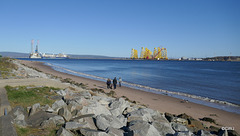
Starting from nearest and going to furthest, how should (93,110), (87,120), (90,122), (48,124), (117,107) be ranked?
1. (48,124)
2. (90,122)
3. (87,120)
4. (93,110)
5. (117,107)

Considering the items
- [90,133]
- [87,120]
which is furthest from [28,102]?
[90,133]

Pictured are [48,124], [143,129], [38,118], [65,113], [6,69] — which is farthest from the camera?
[6,69]

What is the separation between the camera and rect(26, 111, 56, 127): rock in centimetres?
622

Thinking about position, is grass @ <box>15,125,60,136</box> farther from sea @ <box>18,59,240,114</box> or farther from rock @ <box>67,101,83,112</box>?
sea @ <box>18,59,240,114</box>

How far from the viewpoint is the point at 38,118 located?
662 cm

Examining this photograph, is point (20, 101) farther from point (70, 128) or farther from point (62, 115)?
point (70, 128)

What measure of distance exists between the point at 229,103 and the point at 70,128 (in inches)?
596

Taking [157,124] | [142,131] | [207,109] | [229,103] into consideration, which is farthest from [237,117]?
[142,131]

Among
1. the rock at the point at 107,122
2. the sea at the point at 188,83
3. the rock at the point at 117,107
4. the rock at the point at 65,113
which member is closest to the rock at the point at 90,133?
the rock at the point at 107,122

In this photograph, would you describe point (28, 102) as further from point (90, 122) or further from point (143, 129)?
point (143, 129)

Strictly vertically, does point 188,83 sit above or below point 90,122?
below

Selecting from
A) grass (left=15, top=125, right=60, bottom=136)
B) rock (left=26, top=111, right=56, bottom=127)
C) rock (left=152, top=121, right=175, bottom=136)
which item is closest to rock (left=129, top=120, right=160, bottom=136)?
rock (left=152, top=121, right=175, bottom=136)

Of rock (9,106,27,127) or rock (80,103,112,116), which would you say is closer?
rock (9,106,27,127)

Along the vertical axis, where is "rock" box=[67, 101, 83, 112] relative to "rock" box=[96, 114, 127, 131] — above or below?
above
